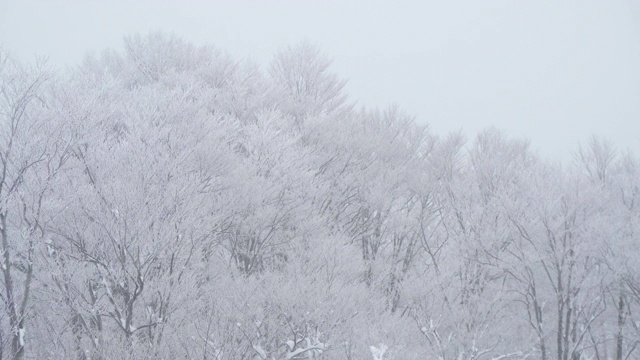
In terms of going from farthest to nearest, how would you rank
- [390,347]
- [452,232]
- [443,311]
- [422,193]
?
1. [422,193]
2. [452,232]
3. [443,311]
4. [390,347]

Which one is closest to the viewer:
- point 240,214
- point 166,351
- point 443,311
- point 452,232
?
point 166,351

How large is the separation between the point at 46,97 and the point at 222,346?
28.1 feet

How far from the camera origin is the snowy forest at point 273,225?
877cm

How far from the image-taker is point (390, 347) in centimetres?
1082

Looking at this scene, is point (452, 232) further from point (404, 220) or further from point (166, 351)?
point (166, 351)

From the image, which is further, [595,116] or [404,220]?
[595,116]

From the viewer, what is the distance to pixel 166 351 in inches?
336

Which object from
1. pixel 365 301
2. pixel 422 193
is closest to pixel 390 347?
pixel 365 301

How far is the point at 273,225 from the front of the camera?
12203 millimetres

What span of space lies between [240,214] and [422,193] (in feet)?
25.4

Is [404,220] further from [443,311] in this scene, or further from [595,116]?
[595,116]

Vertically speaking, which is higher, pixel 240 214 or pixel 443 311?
pixel 240 214

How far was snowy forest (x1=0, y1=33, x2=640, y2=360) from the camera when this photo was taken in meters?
8.77

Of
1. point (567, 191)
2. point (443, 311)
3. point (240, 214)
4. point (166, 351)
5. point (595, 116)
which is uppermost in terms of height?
point (595, 116)
